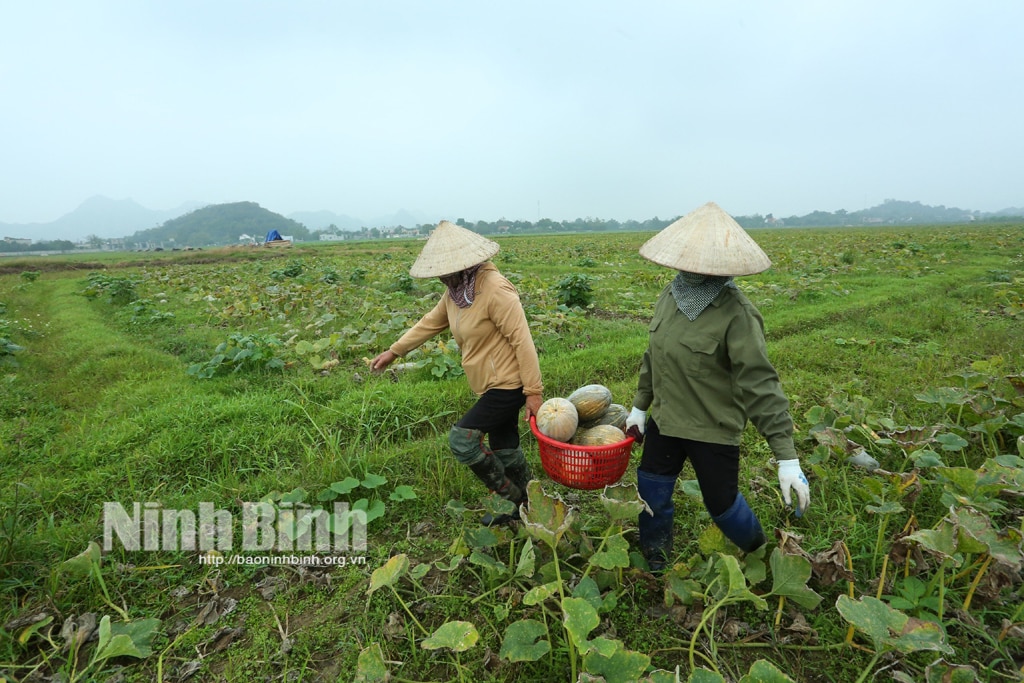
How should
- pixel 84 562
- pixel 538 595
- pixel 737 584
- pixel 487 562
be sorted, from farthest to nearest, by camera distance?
pixel 84 562
pixel 487 562
pixel 538 595
pixel 737 584

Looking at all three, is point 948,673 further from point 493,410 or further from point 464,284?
point 464,284

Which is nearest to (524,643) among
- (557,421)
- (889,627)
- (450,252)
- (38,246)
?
(557,421)

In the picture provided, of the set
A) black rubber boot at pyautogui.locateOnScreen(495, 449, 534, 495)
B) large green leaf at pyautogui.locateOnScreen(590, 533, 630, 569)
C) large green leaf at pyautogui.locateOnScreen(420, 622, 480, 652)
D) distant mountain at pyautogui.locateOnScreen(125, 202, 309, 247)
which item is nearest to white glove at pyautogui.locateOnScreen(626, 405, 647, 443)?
large green leaf at pyautogui.locateOnScreen(590, 533, 630, 569)

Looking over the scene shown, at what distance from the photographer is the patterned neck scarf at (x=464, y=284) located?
2.81 m

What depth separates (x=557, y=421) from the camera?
8.97 feet

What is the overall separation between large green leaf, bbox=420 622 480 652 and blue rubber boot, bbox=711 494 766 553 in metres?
1.25

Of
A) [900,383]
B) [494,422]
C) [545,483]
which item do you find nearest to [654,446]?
[494,422]

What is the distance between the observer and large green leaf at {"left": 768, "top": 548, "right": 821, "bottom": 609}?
2.08m

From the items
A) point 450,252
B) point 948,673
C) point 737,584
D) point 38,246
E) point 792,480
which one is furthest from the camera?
point 38,246

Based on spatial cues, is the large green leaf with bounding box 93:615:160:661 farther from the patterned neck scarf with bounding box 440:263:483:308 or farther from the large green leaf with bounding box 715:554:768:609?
the large green leaf with bounding box 715:554:768:609

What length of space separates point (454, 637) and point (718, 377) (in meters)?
1.58

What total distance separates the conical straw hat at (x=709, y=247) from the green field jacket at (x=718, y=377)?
6.5 inches

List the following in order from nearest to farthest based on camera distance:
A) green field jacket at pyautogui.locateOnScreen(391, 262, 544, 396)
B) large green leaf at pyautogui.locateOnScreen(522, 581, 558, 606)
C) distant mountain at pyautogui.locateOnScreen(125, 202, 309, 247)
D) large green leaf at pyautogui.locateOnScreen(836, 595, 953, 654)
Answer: large green leaf at pyautogui.locateOnScreen(836, 595, 953, 654) → large green leaf at pyautogui.locateOnScreen(522, 581, 558, 606) → green field jacket at pyautogui.locateOnScreen(391, 262, 544, 396) → distant mountain at pyautogui.locateOnScreen(125, 202, 309, 247)

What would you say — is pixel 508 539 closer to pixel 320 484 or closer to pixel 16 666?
pixel 320 484
